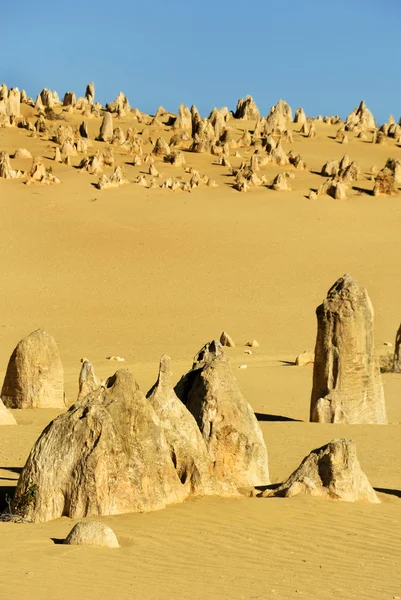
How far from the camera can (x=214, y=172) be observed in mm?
46062

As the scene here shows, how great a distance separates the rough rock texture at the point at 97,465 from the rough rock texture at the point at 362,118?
53.7m

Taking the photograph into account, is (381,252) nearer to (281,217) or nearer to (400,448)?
(281,217)

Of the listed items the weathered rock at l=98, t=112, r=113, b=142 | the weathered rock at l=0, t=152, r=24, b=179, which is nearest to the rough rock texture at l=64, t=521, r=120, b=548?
the weathered rock at l=0, t=152, r=24, b=179

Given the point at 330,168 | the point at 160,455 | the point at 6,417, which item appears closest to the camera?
the point at 160,455

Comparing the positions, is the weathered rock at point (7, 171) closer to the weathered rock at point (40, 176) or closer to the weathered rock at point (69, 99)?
the weathered rock at point (40, 176)

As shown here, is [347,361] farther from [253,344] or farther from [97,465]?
[253,344]

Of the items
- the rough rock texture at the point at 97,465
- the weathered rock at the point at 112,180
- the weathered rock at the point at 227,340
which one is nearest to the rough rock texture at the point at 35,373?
the rough rock texture at the point at 97,465

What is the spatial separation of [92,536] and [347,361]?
7.79 metres

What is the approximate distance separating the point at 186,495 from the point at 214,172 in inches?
1461

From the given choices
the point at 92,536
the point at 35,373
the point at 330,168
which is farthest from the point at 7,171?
the point at 92,536

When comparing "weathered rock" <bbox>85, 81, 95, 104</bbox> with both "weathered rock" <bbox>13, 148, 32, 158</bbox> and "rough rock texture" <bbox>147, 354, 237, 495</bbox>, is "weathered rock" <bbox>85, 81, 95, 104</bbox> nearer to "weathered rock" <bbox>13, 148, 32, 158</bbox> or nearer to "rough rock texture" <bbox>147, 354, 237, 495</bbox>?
"weathered rock" <bbox>13, 148, 32, 158</bbox>

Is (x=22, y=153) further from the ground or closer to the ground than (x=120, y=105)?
closer to the ground

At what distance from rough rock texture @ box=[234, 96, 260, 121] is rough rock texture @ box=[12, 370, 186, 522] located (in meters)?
53.2

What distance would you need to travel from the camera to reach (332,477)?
972 centimetres
